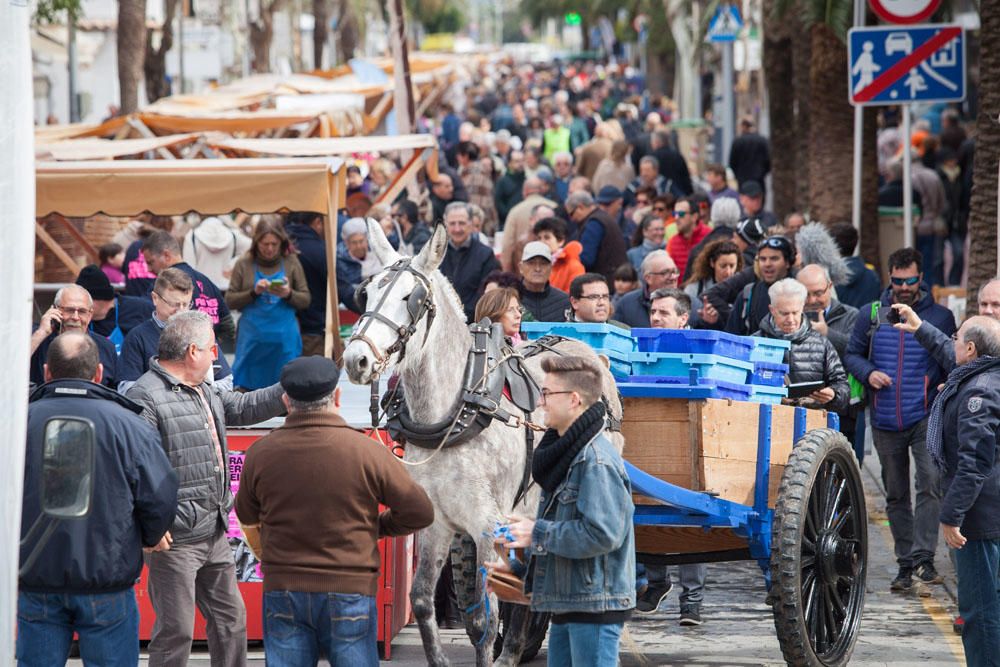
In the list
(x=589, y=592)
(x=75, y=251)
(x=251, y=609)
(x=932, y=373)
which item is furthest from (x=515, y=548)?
(x=75, y=251)

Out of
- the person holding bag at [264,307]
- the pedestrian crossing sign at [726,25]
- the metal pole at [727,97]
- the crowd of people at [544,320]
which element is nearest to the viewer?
the crowd of people at [544,320]

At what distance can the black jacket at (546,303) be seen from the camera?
10859 millimetres

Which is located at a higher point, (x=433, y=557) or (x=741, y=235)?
(x=741, y=235)

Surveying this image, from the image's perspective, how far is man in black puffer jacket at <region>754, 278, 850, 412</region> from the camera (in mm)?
9128

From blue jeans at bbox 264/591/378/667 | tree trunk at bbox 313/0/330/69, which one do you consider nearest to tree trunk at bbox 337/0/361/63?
tree trunk at bbox 313/0/330/69

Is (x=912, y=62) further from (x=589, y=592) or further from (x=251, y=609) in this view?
(x=589, y=592)

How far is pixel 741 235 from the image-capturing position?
13.1 metres

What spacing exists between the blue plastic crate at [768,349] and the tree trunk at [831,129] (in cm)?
1085

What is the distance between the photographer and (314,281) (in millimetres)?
13719

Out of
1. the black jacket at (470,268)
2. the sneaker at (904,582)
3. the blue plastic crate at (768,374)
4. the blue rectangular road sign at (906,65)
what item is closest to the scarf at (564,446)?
the blue plastic crate at (768,374)

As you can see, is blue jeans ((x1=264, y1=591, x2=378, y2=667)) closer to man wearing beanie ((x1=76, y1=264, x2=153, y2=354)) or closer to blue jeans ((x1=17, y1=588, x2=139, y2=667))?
blue jeans ((x1=17, y1=588, x2=139, y2=667))

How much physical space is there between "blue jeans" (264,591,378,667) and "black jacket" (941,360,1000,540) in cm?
285

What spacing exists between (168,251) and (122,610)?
4955 millimetres

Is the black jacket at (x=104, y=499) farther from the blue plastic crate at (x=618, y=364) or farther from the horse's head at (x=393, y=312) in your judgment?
the blue plastic crate at (x=618, y=364)
